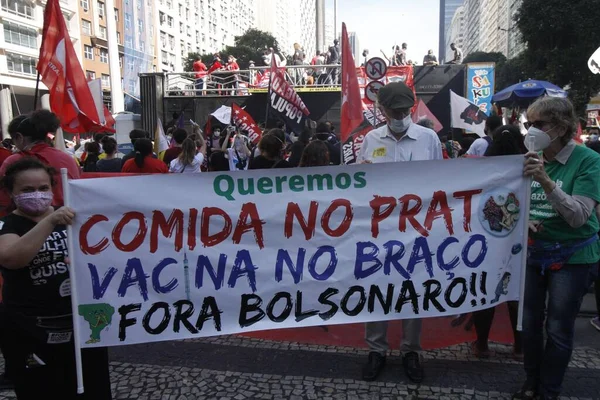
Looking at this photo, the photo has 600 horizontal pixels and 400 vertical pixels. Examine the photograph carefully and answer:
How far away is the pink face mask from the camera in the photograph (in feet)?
6.79

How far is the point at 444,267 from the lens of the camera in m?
2.84

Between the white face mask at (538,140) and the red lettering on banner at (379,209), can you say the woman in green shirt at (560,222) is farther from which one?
the red lettering on banner at (379,209)

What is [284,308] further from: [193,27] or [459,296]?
[193,27]

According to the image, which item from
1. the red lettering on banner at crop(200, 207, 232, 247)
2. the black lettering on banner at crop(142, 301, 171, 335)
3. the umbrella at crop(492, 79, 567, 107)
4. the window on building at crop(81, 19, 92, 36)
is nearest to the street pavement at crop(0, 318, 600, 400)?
the black lettering on banner at crop(142, 301, 171, 335)

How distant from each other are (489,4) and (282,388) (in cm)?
14752

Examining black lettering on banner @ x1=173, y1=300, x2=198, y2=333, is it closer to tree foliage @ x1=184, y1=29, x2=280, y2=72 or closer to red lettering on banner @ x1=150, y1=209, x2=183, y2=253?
red lettering on banner @ x1=150, y1=209, x2=183, y2=253

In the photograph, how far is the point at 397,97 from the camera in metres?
3.30

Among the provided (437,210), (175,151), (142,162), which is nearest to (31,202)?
(437,210)

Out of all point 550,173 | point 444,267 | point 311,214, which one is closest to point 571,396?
point 444,267

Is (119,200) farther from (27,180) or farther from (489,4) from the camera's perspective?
(489,4)

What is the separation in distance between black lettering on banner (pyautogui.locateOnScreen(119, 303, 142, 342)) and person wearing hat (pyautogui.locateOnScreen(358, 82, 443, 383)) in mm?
1563

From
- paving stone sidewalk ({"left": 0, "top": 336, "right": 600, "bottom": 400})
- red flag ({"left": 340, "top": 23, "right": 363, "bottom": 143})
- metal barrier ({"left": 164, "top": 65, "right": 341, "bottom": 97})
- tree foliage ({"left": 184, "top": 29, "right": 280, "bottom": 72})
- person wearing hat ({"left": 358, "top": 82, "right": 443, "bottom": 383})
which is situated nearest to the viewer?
paving stone sidewalk ({"left": 0, "top": 336, "right": 600, "bottom": 400})

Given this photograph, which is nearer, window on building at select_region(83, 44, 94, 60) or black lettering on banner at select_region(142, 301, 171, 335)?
black lettering on banner at select_region(142, 301, 171, 335)

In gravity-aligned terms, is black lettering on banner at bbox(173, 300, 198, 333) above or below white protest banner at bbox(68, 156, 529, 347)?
below
